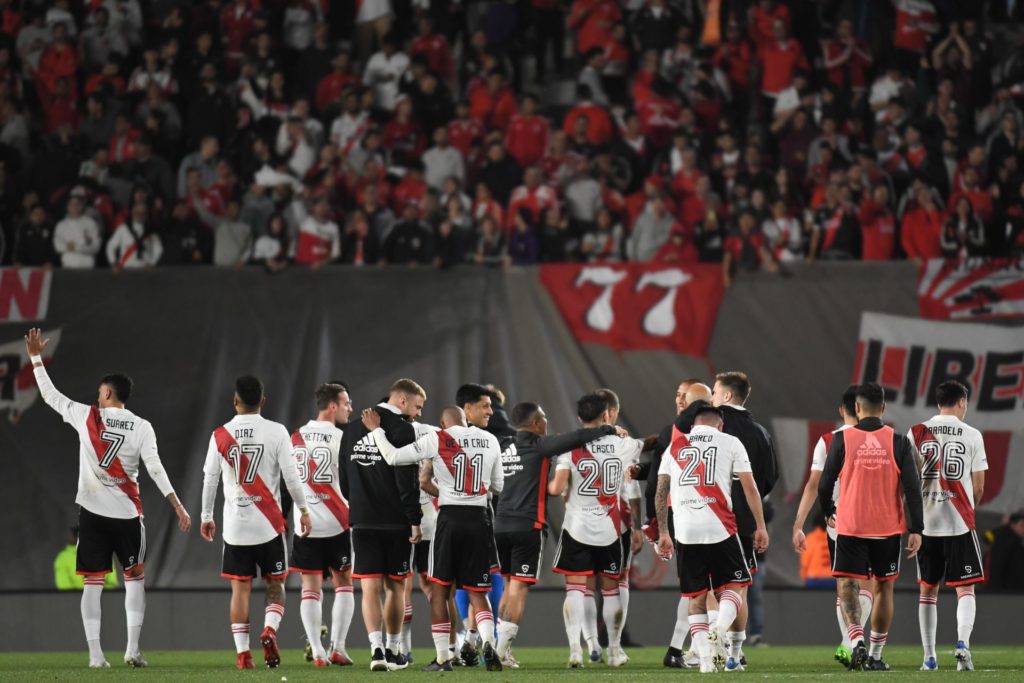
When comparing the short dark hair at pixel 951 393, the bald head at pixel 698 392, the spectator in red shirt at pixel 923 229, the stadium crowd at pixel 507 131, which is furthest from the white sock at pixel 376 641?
the spectator in red shirt at pixel 923 229

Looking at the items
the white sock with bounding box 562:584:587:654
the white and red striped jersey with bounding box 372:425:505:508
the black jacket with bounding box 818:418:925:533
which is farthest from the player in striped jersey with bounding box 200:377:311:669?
the black jacket with bounding box 818:418:925:533

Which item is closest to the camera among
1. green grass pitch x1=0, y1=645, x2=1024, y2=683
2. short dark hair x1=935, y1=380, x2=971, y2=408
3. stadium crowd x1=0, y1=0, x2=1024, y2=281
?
green grass pitch x1=0, y1=645, x2=1024, y2=683

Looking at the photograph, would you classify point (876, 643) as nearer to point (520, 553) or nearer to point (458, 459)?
point (520, 553)

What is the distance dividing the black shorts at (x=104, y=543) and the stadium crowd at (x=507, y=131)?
5.60 metres

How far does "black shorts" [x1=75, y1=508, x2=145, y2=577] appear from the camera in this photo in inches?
477

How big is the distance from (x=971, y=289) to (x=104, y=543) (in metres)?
9.38

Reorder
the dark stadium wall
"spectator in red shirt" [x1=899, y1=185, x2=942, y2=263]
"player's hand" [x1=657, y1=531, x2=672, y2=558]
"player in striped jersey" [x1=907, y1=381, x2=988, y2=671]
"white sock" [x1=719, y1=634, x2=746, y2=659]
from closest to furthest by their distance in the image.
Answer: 1. "player's hand" [x1=657, y1=531, x2=672, y2=558]
2. "white sock" [x1=719, y1=634, x2=746, y2=659]
3. "player in striped jersey" [x1=907, y1=381, x2=988, y2=671]
4. the dark stadium wall
5. "spectator in red shirt" [x1=899, y1=185, x2=942, y2=263]

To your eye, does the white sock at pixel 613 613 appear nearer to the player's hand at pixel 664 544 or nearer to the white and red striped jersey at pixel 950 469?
the player's hand at pixel 664 544

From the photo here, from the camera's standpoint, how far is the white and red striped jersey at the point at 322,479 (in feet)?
41.6

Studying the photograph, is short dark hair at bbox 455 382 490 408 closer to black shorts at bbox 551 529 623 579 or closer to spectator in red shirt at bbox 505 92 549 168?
black shorts at bbox 551 529 623 579

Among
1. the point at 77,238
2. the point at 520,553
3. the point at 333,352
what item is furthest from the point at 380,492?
the point at 77,238

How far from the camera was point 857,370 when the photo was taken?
55.6ft

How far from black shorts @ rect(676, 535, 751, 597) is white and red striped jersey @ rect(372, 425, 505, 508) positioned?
4.83ft

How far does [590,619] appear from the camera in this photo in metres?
12.6
